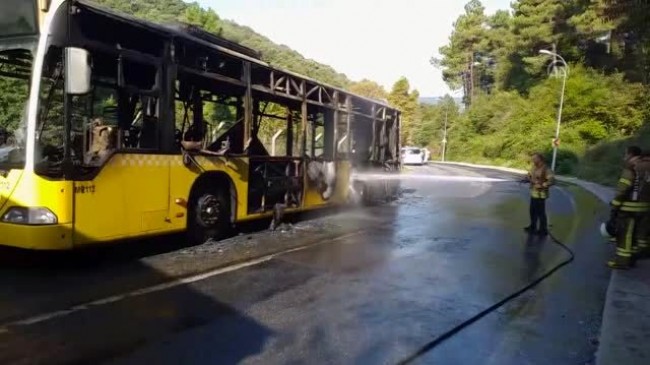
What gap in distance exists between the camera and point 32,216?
630cm

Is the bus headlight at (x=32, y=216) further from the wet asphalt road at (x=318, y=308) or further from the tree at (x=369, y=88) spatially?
the tree at (x=369, y=88)

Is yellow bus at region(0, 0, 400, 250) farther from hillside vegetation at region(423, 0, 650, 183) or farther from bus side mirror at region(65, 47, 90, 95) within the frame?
hillside vegetation at region(423, 0, 650, 183)

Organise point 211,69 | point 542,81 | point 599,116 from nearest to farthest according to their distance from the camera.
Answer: point 211,69 < point 599,116 < point 542,81

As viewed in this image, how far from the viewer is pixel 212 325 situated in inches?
202

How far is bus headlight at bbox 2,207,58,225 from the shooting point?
6297 millimetres

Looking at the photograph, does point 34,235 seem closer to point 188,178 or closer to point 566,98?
point 188,178

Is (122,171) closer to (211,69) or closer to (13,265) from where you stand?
(13,265)

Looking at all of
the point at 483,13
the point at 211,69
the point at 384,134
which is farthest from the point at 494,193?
the point at 483,13

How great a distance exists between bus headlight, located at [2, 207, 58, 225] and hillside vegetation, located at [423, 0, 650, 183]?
29617 millimetres

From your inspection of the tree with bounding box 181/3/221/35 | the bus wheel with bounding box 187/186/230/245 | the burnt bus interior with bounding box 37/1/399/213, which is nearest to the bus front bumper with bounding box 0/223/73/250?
the burnt bus interior with bounding box 37/1/399/213

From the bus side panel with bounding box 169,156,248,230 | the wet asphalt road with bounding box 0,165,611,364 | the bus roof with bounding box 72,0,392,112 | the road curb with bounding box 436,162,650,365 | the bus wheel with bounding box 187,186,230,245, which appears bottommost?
the wet asphalt road with bounding box 0,165,611,364

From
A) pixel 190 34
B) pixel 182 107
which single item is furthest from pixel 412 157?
pixel 190 34

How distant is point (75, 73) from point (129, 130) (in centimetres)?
160

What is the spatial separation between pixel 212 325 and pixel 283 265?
2.69 m
